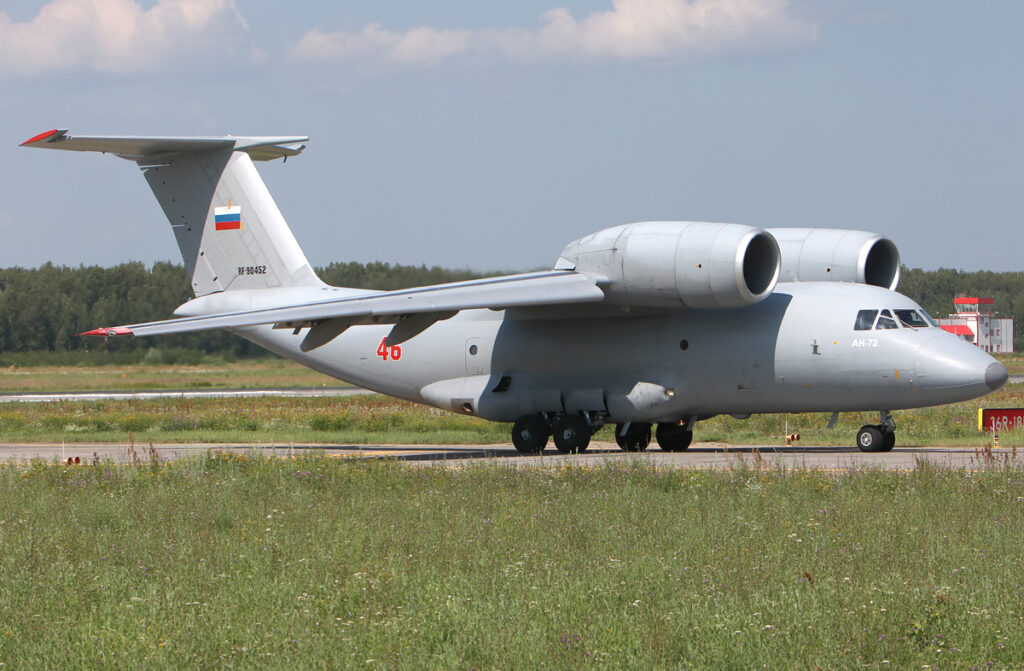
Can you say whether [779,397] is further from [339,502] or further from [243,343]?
[243,343]

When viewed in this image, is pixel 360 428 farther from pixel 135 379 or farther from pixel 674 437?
pixel 135 379

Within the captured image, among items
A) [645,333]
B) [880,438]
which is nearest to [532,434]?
[645,333]

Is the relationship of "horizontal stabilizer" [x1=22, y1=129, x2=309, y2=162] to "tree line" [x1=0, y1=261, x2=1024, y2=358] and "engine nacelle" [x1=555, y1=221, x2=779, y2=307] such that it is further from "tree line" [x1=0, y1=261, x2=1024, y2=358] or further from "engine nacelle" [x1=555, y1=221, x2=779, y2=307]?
"tree line" [x1=0, y1=261, x2=1024, y2=358]

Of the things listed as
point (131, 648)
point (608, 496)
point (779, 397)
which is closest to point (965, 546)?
point (608, 496)

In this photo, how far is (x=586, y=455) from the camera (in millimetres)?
20562

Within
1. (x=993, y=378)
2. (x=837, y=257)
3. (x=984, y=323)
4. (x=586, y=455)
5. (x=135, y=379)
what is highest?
(x=984, y=323)

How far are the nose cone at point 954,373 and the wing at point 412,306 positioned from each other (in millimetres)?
5344

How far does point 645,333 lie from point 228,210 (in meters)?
10.0

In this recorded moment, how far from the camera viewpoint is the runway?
17.2m

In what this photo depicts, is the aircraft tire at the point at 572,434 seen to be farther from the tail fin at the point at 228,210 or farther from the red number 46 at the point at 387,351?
the tail fin at the point at 228,210

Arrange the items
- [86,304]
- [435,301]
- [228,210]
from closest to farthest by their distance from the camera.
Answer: [435,301], [228,210], [86,304]

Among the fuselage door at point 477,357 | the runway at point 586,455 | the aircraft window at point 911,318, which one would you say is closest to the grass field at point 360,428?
the runway at point 586,455

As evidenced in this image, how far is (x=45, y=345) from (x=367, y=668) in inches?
2029

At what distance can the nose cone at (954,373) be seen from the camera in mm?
19469
